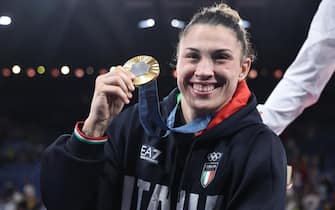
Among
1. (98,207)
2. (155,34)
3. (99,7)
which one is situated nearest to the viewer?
(98,207)

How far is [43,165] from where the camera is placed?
50.9 inches

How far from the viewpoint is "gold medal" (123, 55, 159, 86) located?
122 centimetres

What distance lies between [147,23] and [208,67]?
4.74m

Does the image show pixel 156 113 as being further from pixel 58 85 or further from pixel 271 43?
pixel 58 85

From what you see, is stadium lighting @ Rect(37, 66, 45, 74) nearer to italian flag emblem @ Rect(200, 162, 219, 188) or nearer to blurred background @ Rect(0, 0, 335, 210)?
blurred background @ Rect(0, 0, 335, 210)

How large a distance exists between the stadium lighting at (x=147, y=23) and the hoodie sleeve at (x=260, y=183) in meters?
4.77

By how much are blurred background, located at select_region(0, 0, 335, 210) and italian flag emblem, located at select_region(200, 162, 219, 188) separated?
4.07m

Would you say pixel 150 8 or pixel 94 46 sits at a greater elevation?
pixel 150 8

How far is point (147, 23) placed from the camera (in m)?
5.93

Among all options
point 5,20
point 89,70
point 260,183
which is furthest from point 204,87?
point 89,70

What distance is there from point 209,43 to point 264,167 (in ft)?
1.09

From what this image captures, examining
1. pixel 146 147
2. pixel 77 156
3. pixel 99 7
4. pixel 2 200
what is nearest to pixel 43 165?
pixel 77 156

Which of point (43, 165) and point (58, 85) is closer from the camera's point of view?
point (43, 165)

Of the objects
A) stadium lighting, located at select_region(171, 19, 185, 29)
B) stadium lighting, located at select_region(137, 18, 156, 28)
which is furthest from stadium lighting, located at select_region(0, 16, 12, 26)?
stadium lighting, located at select_region(171, 19, 185, 29)
